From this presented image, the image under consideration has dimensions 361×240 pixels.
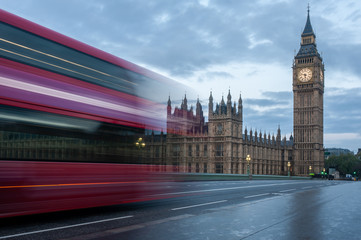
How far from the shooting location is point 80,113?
9234 mm

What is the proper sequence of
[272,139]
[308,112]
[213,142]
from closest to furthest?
[213,142], [272,139], [308,112]

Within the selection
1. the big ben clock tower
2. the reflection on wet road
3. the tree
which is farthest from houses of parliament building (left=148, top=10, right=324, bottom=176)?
the reflection on wet road

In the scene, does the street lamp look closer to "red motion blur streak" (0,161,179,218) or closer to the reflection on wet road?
"red motion blur streak" (0,161,179,218)

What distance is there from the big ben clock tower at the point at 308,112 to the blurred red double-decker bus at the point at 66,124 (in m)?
88.4

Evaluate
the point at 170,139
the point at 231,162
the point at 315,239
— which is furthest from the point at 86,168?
the point at 231,162

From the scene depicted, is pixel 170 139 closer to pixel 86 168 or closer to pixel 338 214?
pixel 86 168

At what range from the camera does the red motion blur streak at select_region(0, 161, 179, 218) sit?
7922 mm

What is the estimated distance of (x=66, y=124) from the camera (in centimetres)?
890

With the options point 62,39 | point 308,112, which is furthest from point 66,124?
point 308,112

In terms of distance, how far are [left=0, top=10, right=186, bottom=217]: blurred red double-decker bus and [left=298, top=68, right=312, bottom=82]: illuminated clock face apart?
9111 cm

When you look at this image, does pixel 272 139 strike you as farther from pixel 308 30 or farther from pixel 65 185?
pixel 65 185

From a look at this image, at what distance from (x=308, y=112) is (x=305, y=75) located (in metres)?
9.61

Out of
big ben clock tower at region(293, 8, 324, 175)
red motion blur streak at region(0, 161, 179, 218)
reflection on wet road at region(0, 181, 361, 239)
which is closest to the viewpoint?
reflection on wet road at region(0, 181, 361, 239)

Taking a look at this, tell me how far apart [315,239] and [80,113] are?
239 inches
